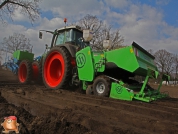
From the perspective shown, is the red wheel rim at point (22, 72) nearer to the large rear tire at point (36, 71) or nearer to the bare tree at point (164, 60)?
the large rear tire at point (36, 71)

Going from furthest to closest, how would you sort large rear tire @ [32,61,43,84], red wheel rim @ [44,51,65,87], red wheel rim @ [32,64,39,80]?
1. red wheel rim @ [32,64,39,80]
2. large rear tire @ [32,61,43,84]
3. red wheel rim @ [44,51,65,87]

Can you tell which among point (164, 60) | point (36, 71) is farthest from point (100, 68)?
point (164, 60)

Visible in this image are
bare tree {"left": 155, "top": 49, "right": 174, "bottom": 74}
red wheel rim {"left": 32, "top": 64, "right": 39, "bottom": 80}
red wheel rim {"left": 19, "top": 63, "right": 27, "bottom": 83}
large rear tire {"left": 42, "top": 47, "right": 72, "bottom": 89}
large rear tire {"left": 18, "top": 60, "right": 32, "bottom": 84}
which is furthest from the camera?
bare tree {"left": 155, "top": 49, "right": 174, "bottom": 74}

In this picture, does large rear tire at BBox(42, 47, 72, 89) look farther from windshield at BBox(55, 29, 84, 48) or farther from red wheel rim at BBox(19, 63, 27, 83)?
red wheel rim at BBox(19, 63, 27, 83)

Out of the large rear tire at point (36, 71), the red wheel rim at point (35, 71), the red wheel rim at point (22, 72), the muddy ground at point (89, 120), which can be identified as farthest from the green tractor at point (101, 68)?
the red wheel rim at point (22, 72)

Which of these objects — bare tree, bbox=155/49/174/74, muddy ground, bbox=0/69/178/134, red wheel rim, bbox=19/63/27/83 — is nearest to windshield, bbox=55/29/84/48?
red wheel rim, bbox=19/63/27/83

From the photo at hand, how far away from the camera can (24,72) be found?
1028cm

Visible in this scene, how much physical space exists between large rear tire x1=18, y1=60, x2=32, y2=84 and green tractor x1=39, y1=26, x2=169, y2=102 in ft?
6.17

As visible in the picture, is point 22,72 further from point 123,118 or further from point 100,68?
point 123,118

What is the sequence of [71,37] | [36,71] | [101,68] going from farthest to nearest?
1. [36,71]
2. [71,37]
3. [101,68]

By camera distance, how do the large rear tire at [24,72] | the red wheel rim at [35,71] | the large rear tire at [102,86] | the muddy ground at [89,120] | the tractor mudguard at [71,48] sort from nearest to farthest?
the muddy ground at [89,120]
the large rear tire at [102,86]
the tractor mudguard at [71,48]
the large rear tire at [24,72]
the red wheel rim at [35,71]

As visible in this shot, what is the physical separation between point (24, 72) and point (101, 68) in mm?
5881

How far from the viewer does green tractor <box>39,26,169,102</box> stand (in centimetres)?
507

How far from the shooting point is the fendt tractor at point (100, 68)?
508 centimetres
